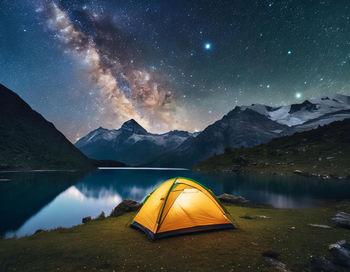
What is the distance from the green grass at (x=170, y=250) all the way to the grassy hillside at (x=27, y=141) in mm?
106365

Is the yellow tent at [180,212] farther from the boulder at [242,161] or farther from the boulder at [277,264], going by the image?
the boulder at [242,161]

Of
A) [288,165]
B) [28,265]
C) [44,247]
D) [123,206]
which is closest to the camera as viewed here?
[28,265]

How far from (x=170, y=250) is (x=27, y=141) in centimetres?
14571

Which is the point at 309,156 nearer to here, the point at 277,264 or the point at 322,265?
the point at 322,265

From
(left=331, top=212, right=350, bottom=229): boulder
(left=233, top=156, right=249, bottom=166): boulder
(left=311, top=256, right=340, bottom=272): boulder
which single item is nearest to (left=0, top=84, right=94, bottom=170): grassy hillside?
(left=233, top=156, right=249, bottom=166): boulder

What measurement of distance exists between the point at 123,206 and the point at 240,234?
12408mm

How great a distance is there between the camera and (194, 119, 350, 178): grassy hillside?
188ft

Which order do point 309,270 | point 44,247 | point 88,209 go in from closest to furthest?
point 309,270 < point 44,247 < point 88,209

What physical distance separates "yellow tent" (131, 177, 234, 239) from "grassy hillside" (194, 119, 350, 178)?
189 feet

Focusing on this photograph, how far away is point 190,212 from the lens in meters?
10.3

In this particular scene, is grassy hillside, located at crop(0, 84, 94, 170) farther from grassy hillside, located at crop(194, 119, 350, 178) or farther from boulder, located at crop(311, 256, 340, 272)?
boulder, located at crop(311, 256, 340, 272)

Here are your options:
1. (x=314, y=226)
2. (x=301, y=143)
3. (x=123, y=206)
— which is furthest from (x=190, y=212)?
(x=301, y=143)

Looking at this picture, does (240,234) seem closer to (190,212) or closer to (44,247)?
(190,212)

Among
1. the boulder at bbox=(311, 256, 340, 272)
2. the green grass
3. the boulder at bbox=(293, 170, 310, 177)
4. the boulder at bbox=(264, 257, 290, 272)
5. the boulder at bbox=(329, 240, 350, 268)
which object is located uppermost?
the boulder at bbox=(293, 170, 310, 177)
